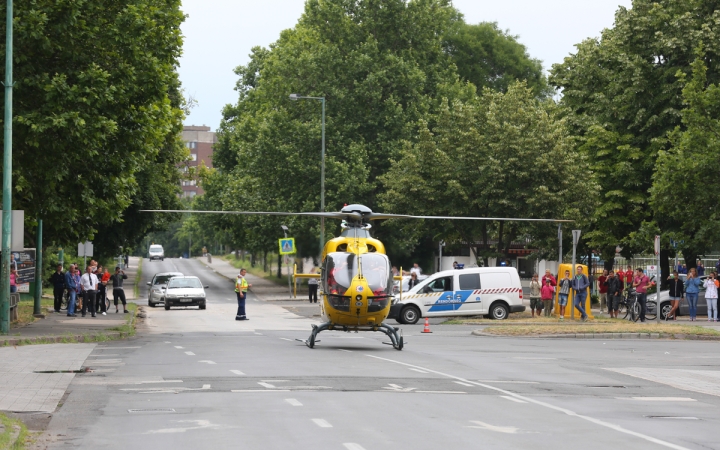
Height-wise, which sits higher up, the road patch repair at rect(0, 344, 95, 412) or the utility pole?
the utility pole

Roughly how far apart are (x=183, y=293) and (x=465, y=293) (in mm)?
15061

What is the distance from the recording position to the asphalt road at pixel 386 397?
34.9 ft

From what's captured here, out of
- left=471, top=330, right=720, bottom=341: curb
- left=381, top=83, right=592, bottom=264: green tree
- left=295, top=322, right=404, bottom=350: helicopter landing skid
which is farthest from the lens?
left=381, top=83, right=592, bottom=264: green tree

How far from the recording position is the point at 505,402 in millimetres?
13820

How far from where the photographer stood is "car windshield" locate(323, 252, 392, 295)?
79.0 ft

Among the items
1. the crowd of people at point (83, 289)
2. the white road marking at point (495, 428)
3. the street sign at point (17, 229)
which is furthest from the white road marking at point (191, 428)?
the crowd of people at point (83, 289)

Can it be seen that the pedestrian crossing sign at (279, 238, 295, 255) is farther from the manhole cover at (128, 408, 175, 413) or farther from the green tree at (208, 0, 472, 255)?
the manhole cover at (128, 408, 175, 413)

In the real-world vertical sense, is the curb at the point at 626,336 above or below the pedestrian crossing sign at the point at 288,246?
below

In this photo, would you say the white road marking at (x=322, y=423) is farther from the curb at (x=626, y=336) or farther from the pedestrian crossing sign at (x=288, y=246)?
the pedestrian crossing sign at (x=288, y=246)

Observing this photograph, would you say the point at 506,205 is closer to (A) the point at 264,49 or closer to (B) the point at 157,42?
(B) the point at 157,42

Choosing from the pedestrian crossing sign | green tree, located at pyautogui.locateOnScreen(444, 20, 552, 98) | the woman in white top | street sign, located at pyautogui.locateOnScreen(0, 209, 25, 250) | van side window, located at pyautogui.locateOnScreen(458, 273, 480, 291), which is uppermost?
green tree, located at pyautogui.locateOnScreen(444, 20, 552, 98)

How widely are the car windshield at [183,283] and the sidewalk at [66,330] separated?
32.6ft

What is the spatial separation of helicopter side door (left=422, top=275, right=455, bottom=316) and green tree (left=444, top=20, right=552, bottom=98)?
4475 cm

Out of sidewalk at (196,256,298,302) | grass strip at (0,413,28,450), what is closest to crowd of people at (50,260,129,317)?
sidewalk at (196,256,298,302)
